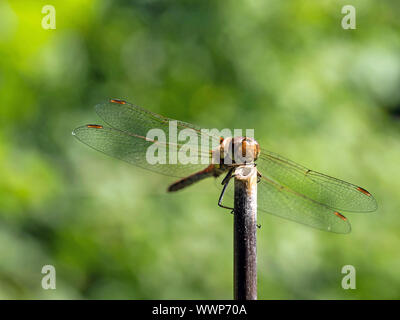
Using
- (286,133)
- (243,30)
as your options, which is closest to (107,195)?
(286,133)

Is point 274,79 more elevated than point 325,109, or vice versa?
point 274,79

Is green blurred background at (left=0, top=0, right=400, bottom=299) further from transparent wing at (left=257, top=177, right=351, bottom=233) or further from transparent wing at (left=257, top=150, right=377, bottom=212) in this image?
transparent wing at (left=257, top=150, right=377, bottom=212)

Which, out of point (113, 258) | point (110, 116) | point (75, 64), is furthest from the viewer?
point (75, 64)

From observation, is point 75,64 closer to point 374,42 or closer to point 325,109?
point 325,109

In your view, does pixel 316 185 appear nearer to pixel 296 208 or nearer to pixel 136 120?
Result: pixel 296 208

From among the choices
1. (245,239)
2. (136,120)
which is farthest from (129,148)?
(245,239)

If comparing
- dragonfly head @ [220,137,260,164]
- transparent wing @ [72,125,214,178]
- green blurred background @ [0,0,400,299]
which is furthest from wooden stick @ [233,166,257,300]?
green blurred background @ [0,0,400,299]
